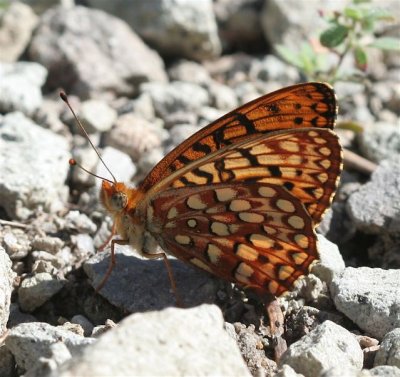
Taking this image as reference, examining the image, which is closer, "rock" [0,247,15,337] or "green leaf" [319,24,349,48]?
"rock" [0,247,15,337]

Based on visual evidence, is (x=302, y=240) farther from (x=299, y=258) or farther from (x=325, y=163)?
(x=325, y=163)

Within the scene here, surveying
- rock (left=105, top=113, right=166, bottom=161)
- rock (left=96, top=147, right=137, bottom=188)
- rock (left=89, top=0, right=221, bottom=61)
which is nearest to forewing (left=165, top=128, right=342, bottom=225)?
rock (left=96, top=147, right=137, bottom=188)

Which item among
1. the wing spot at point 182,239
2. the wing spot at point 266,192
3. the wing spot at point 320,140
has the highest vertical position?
the wing spot at point 320,140

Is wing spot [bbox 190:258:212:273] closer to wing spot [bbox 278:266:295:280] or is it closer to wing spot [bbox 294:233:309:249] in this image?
wing spot [bbox 278:266:295:280]

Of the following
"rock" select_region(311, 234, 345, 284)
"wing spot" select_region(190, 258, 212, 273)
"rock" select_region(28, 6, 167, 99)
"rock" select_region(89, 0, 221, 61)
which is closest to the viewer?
"wing spot" select_region(190, 258, 212, 273)

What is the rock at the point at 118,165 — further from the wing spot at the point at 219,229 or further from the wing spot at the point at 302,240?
the wing spot at the point at 302,240

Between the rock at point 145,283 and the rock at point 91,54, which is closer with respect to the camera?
the rock at point 145,283

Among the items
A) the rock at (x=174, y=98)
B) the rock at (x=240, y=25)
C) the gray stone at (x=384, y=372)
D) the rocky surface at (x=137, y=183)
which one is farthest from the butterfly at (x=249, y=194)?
the rock at (x=240, y=25)
